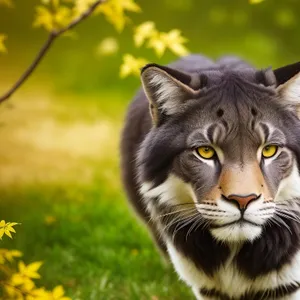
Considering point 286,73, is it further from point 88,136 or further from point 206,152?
point 88,136

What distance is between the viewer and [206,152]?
2.81 m

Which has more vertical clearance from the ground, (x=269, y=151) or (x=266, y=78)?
(x=266, y=78)

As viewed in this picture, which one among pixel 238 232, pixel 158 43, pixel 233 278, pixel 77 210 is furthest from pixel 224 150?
pixel 77 210

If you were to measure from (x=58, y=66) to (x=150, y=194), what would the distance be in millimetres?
5117

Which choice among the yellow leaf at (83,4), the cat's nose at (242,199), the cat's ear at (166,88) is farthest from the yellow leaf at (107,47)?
the cat's nose at (242,199)

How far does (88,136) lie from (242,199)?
434cm

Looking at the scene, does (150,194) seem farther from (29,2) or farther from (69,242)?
(29,2)

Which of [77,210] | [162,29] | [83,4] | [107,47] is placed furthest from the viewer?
[162,29]

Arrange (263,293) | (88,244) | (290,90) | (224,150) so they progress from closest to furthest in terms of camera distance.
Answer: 1. (224,150)
2. (290,90)
3. (263,293)
4. (88,244)

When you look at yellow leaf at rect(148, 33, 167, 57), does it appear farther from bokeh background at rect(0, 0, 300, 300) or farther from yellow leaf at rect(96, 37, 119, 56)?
yellow leaf at rect(96, 37, 119, 56)

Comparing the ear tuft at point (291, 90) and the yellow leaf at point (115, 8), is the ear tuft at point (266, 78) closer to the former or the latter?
the ear tuft at point (291, 90)

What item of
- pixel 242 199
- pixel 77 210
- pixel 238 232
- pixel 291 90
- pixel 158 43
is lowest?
pixel 77 210

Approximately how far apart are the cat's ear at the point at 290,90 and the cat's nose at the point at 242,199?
1.58ft

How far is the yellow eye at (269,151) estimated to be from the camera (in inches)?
110
